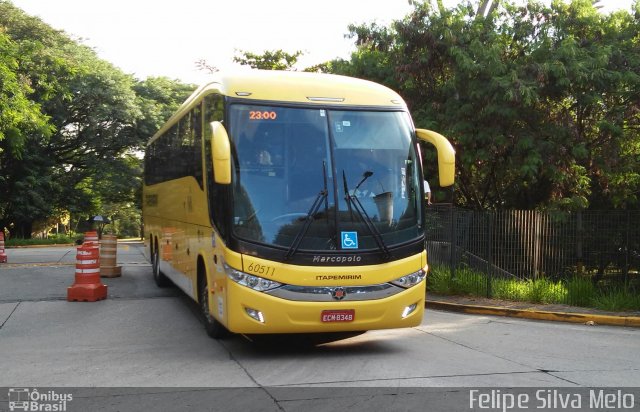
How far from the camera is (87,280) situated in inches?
493

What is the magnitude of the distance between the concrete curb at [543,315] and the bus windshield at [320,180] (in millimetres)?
4605

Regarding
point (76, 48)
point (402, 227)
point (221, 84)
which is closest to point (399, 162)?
point (402, 227)

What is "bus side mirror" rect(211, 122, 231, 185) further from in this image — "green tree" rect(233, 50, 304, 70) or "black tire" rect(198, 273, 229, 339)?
"green tree" rect(233, 50, 304, 70)

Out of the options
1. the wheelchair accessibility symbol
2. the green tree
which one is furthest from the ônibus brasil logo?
the green tree

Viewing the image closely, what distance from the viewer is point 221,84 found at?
8328 mm

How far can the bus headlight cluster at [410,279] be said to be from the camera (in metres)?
7.83

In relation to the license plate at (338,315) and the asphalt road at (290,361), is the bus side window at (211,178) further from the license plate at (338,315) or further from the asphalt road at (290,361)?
the asphalt road at (290,361)

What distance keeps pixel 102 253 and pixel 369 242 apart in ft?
35.7

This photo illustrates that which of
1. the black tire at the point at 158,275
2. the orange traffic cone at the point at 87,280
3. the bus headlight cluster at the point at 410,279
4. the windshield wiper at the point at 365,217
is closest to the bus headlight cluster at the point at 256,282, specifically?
the windshield wiper at the point at 365,217

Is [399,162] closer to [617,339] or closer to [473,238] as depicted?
[617,339]

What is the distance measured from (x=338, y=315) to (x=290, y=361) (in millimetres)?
805

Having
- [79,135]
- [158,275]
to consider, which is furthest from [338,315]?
Result: [79,135]

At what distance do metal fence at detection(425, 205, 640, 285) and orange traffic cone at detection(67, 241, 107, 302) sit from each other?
7335mm

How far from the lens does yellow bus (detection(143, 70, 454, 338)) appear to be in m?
7.41
